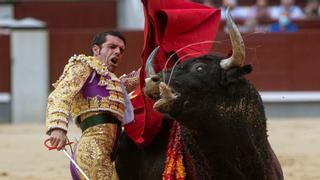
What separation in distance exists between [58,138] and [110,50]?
0.51m

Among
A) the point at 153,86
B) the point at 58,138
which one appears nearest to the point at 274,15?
the point at 58,138

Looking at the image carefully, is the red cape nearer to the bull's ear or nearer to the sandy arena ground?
the bull's ear

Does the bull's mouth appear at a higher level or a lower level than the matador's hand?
higher

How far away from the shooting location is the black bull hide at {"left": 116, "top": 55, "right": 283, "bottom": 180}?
2.90 metres

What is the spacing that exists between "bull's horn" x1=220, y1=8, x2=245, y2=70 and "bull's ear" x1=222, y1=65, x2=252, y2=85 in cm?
2

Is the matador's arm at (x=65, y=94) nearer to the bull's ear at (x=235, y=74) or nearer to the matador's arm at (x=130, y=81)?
the matador's arm at (x=130, y=81)

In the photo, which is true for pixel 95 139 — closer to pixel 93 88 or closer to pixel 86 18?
pixel 93 88

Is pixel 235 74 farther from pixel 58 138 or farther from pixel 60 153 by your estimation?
pixel 60 153

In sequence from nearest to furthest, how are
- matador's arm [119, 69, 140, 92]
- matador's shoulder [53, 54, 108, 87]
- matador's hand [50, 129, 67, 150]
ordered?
matador's hand [50, 129, 67, 150]
matador's shoulder [53, 54, 108, 87]
matador's arm [119, 69, 140, 92]

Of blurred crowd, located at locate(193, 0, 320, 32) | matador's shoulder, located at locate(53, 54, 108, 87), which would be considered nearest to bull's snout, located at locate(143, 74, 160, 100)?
matador's shoulder, located at locate(53, 54, 108, 87)

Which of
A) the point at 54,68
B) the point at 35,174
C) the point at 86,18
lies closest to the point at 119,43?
the point at 35,174

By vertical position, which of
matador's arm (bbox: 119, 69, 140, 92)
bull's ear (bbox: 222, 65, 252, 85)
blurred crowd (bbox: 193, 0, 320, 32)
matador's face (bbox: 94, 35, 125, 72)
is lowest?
blurred crowd (bbox: 193, 0, 320, 32)

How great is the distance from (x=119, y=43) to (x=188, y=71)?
2.16 ft

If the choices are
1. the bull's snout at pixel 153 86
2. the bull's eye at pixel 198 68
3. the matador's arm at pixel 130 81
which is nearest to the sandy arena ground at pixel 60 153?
the matador's arm at pixel 130 81
